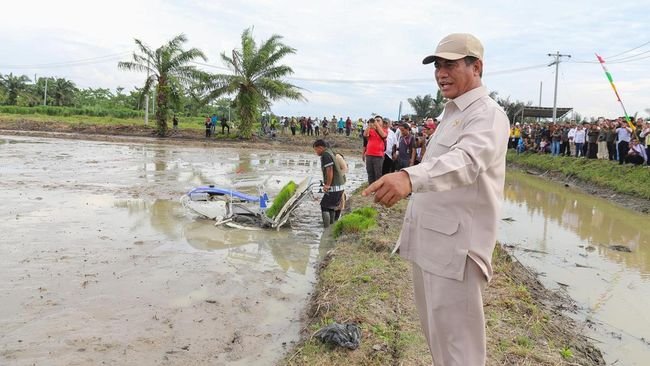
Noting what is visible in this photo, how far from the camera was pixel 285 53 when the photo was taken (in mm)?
31172

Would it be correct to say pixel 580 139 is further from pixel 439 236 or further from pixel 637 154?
pixel 439 236

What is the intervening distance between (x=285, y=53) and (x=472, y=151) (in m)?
30.5

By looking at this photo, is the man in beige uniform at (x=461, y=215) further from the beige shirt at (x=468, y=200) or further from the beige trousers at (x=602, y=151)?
the beige trousers at (x=602, y=151)

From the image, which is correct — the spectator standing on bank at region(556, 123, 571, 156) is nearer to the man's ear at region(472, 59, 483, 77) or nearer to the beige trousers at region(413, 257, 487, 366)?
the man's ear at region(472, 59, 483, 77)

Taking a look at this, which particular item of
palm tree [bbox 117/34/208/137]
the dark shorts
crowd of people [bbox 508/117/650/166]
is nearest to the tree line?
palm tree [bbox 117/34/208/137]

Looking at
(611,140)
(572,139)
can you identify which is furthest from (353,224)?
(572,139)

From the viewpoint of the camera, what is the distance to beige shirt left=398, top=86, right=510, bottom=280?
6.39ft

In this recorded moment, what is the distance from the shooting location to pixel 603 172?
16.4 meters

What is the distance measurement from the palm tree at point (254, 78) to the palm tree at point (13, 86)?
31.8 metres

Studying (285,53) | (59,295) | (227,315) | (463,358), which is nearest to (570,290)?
(227,315)

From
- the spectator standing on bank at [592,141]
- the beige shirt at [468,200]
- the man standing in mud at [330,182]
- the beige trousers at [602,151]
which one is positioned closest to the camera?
the beige shirt at [468,200]

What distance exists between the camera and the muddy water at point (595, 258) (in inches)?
197

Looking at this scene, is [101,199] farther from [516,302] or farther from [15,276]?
[516,302]

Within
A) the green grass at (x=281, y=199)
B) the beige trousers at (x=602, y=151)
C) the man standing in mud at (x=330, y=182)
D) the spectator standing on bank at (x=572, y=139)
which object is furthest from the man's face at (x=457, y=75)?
the spectator standing on bank at (x=572, y=139)
